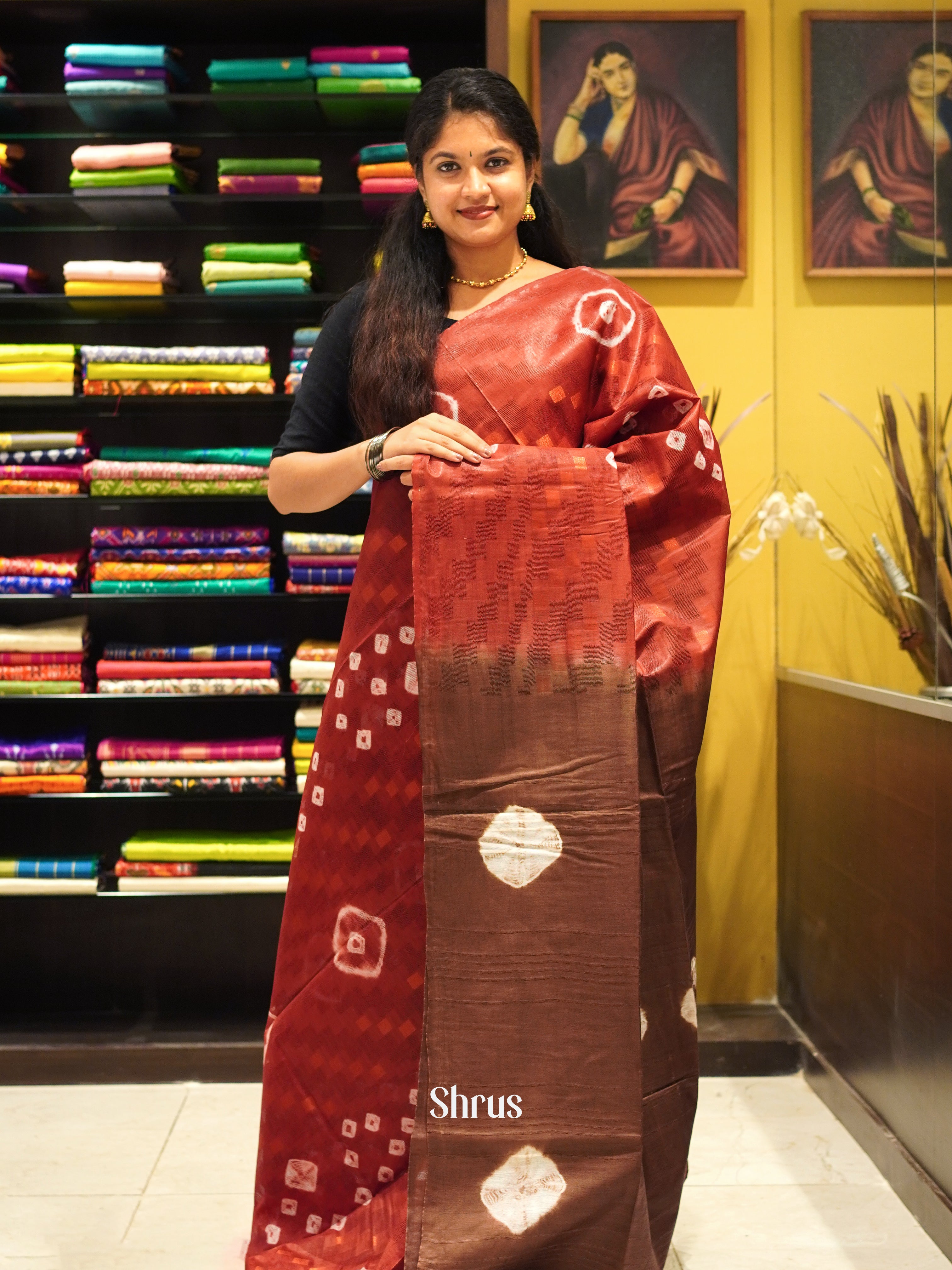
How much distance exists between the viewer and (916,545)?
6.91ft

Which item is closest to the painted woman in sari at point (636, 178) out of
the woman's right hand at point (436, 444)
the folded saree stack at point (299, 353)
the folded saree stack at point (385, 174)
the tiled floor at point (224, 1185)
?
the folded saree stack at point (385, 174)

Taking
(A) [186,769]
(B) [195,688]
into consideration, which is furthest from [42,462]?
(A) [186,769]

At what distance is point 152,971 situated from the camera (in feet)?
9.89

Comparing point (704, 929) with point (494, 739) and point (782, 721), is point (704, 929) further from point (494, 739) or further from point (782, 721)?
point (494, 739)

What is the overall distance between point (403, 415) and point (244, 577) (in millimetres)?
1306

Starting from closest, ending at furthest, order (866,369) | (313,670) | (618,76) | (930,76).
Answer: (930,76) < (866,369) < (313,670) < (618,76)

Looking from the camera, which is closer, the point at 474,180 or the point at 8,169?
the point at 474,180

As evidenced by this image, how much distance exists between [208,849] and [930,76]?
215cm

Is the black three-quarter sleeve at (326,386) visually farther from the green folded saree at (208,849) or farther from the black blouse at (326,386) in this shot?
the green folded saree at (208,849)

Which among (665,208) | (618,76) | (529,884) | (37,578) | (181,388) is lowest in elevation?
(529,884)

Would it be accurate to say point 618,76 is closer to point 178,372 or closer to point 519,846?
point 178,372

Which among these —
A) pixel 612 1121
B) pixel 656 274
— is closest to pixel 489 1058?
pixel 612 1121

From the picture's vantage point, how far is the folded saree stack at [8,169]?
275 centimetres

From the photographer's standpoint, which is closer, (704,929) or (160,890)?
(160,890)
